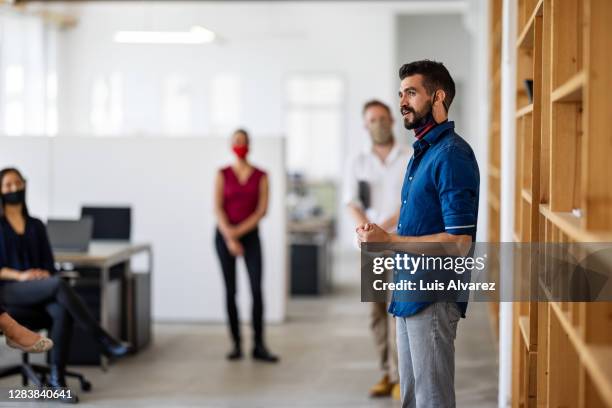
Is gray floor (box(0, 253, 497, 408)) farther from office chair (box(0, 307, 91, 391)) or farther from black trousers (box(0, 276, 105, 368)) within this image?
→ black trousers (box(0, 276, 105, 368))

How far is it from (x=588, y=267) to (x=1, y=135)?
10.9ft

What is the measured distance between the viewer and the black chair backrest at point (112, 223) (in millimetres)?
6844

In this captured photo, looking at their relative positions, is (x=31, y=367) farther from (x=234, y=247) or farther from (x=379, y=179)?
(x=379, y=179)

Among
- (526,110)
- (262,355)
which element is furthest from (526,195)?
(262,355)

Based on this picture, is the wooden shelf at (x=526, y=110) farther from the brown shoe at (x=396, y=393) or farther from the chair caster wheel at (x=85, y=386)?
the chair caster wheel at (x=85, y=386)

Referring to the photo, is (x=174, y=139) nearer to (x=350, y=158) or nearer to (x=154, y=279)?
(x=154, y=279)

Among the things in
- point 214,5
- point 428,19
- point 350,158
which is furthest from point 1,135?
point 428,19

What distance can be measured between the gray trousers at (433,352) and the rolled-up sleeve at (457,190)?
31 centimetres

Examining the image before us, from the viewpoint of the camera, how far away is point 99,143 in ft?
26.2

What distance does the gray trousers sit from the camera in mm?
3049

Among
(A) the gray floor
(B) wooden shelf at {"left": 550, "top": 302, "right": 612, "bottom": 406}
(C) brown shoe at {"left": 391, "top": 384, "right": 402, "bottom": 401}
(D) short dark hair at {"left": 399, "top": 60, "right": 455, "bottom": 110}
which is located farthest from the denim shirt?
(A) the gray floor

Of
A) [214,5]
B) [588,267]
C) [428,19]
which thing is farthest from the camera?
[428,19]

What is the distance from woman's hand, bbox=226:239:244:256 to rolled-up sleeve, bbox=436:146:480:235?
353 centimetres

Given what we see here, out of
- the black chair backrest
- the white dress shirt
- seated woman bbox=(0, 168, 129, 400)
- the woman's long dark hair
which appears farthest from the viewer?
the black chair backrest
